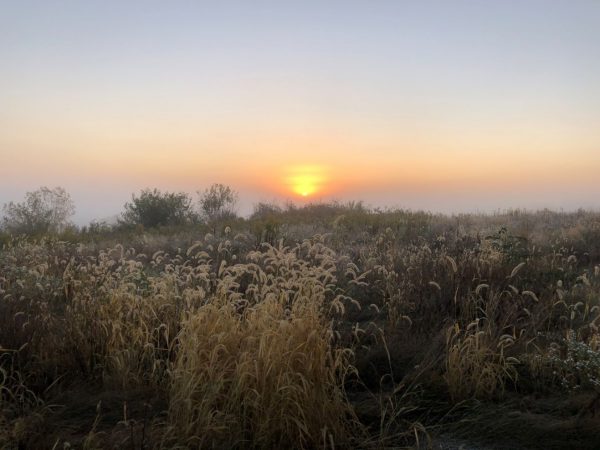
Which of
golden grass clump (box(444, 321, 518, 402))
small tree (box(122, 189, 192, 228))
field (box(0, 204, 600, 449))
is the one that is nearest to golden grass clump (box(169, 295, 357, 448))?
field (box(0, 204, 600, 449))

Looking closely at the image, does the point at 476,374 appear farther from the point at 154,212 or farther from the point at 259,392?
the point at 154,212

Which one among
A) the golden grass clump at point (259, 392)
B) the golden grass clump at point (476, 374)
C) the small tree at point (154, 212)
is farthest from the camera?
the small tree at point (154, 212)

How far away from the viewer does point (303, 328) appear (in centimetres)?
359

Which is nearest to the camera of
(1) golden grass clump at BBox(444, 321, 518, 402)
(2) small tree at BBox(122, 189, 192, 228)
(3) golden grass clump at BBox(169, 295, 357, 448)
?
(3) golden grass clump at BBox(169, 295, 357, 448)

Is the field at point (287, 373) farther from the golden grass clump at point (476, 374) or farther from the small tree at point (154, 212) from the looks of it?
the small tree at point (154, 212)

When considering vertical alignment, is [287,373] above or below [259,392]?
above

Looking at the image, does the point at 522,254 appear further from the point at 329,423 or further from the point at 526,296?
the point at 329,423

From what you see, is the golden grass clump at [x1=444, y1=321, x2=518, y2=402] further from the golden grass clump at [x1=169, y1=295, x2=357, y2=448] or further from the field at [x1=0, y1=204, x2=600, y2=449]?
the golden grass clump at [x1=169, y1=295, x2=357, y2=448]

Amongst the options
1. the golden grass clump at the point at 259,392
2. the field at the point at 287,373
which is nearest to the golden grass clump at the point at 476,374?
the field at the point at 287,373

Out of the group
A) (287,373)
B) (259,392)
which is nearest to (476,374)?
(287,373)

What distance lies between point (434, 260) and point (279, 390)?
4334mm

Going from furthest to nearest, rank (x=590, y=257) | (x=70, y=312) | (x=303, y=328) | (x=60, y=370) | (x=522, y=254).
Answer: (x=590, y=257)
(x=522, y=254)
(x=70, y=312)
(x=60, y=370)
(x=303, y=328)

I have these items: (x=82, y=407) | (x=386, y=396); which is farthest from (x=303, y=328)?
(x=82, y=407)

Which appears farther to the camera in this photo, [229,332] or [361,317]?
[361,317]
